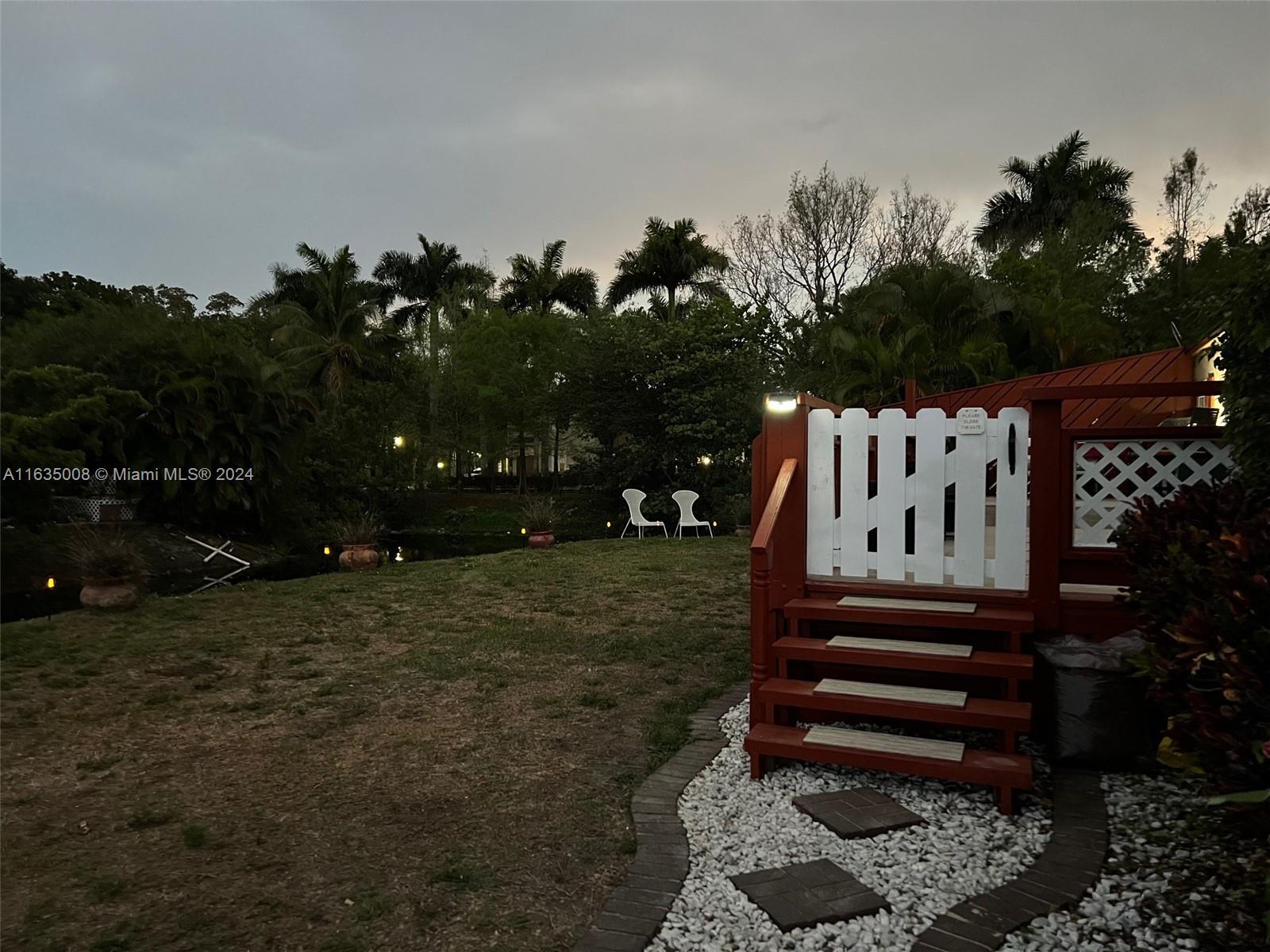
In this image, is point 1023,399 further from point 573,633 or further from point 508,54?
point 508,54

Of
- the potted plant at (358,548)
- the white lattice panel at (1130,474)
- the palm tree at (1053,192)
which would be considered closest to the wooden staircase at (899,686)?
the white lattice panel at (1130,474)

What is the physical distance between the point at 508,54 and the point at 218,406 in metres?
4.00

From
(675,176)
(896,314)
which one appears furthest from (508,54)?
(896,314)

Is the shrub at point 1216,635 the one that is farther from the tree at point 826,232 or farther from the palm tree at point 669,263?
the palm tree at point 669,263

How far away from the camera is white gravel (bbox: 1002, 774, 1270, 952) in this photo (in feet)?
5.89

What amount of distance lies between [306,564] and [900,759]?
1013 cm

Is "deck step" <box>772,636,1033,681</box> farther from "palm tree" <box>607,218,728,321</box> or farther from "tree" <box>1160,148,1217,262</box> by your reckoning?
"palm tree" <box>607,218,728,321</box>

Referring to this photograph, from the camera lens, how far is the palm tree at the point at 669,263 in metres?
23.2

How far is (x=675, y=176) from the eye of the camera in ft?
35.0

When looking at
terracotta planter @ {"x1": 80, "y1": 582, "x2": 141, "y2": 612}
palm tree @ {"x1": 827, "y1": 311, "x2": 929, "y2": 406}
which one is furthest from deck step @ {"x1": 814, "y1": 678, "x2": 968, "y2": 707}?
palm tree @ {"x1": 827, "y1": 311, "x2": 929, "y2": 406}

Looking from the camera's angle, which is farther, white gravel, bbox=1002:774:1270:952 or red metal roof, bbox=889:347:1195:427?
red metal roof, bbox=889:347:1195:427

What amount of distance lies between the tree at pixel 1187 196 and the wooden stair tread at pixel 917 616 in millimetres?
18121

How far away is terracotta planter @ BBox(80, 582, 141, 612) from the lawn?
0.13 metres

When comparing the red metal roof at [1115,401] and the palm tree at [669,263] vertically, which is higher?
the palm tree at [669,263]
